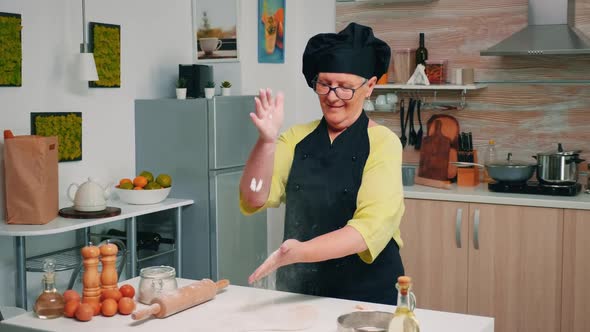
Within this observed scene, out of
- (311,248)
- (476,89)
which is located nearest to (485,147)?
(476,89)

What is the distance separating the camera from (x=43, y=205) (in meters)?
3.59

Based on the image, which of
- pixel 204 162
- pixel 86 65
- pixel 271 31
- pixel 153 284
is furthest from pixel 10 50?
pixel 153 284

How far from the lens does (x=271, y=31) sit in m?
5.08

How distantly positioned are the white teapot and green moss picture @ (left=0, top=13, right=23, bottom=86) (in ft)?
1.89

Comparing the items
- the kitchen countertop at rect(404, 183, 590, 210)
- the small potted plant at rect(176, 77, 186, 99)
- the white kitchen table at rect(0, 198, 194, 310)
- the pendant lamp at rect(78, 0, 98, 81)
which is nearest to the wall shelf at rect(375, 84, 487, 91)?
the kitchen countertop at rect(404, 183, 590, 210)

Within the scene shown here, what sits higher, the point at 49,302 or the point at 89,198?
the point at 89,198

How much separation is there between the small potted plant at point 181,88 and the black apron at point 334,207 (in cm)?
207

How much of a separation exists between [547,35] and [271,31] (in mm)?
1700

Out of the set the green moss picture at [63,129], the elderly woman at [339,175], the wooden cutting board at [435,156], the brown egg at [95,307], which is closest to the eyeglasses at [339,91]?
the elderly woman at [339,175]

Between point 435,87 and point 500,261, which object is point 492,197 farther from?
point 435,87

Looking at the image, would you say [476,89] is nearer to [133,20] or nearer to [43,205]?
[133,20]

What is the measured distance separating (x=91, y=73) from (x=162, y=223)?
1.00 m

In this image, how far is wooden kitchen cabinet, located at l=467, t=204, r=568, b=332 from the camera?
410cm

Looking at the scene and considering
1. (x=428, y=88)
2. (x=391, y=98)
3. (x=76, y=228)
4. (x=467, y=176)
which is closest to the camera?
(x=76, y=228)
